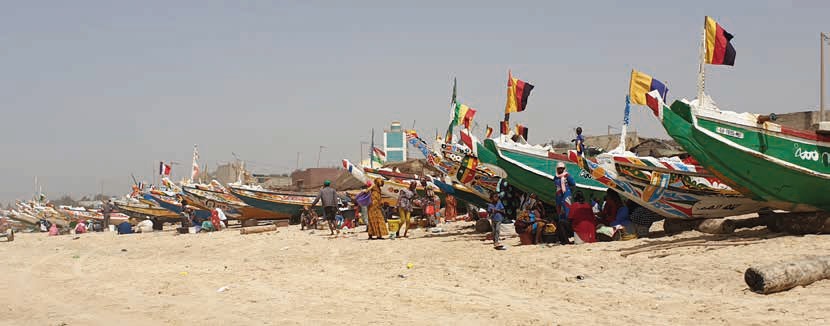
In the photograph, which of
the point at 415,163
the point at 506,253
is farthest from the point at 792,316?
the point at 415,163

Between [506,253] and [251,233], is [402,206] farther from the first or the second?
[251,233]

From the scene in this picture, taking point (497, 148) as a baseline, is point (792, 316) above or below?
below

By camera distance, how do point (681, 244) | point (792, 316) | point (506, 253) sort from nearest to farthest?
point (792, 316) < point (681, 244) < point (506, 253)

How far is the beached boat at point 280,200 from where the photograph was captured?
27.3 meters

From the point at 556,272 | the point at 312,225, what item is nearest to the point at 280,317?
the point at 556,272

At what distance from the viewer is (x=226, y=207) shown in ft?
103

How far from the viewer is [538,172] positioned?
48.9 ft

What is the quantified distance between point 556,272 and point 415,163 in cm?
2241

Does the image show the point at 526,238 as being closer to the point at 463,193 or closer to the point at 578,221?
the point at 578,221

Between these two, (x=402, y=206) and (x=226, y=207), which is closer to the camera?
(x=402, y=206)

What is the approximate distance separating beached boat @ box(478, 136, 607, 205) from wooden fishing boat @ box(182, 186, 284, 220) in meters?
15.2

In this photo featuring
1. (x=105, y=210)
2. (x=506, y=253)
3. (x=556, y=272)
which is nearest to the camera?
(x=556, y=272)

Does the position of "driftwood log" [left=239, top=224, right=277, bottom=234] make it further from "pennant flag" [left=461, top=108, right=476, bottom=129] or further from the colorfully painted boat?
the colorfully painted boat

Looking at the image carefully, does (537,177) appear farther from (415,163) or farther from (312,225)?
(415,163)
